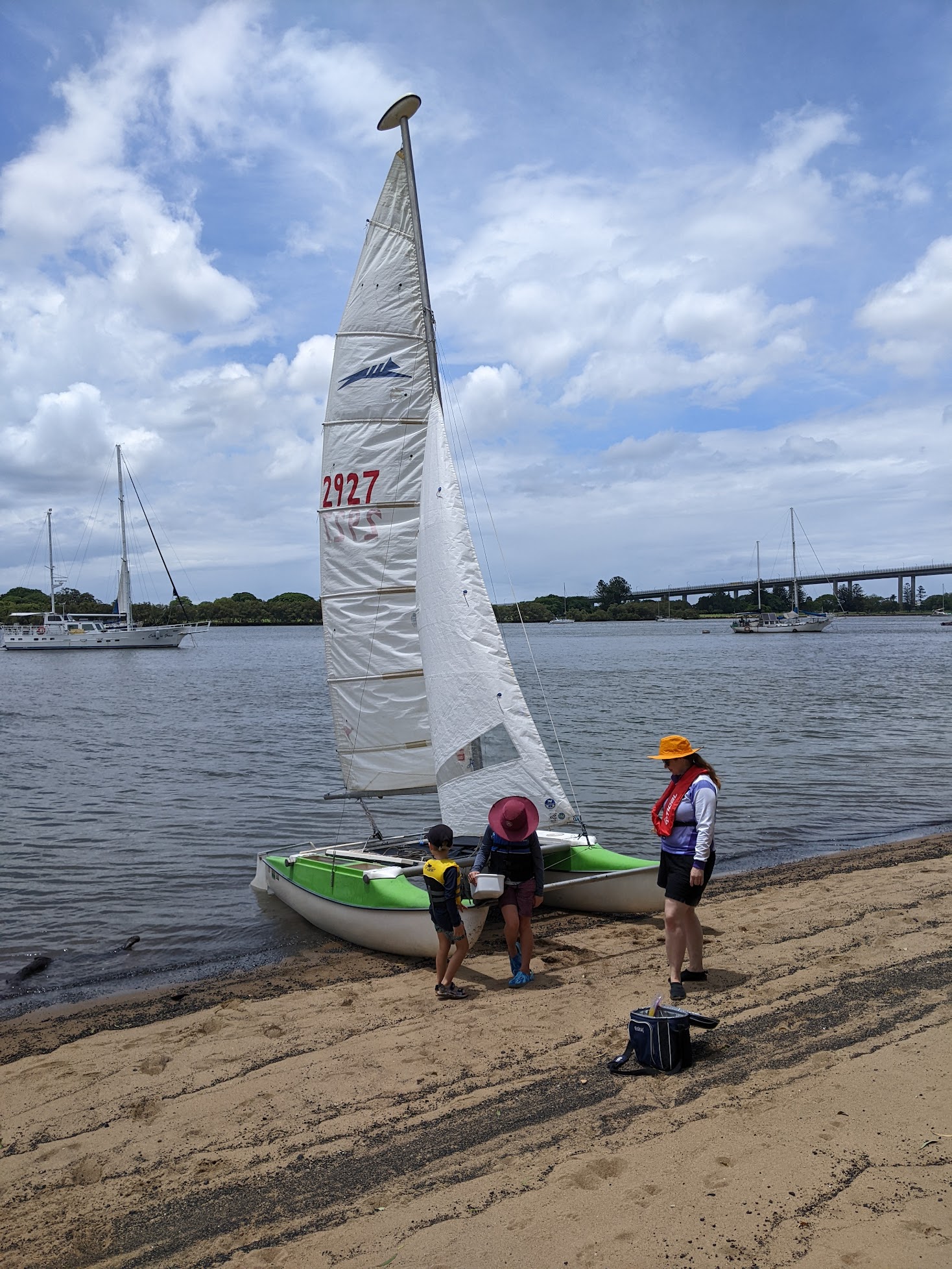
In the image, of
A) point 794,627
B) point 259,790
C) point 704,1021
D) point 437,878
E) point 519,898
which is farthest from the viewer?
point 794,627

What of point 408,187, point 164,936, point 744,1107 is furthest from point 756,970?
point 408,187

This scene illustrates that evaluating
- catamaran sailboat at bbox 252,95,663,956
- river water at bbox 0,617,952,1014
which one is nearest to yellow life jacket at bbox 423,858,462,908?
catamaran sailboat at bbox 252,95,663,956

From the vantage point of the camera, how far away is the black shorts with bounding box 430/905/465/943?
699 cm

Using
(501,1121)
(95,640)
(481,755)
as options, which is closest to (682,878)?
(501,1121)

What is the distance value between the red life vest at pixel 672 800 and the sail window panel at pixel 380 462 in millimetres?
4892

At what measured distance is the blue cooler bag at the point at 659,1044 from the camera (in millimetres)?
5215

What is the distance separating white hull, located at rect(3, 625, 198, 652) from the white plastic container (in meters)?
76.7

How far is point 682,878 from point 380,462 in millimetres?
5754

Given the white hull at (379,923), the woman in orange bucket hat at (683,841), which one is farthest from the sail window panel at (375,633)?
the woman in orange bucket hat at (683,841)

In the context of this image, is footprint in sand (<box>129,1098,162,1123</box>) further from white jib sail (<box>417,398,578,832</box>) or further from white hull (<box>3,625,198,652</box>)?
white hull (<box>3,625,198,652</box>)

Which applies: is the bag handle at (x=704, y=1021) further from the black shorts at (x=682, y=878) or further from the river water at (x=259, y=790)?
the river water at (x=259, y=790)

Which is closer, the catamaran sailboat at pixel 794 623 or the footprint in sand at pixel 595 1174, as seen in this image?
the footprint in sand at pixel 595 1174

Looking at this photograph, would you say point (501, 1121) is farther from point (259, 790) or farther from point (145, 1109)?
point (259, 790)

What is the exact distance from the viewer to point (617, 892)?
28.1 ft
